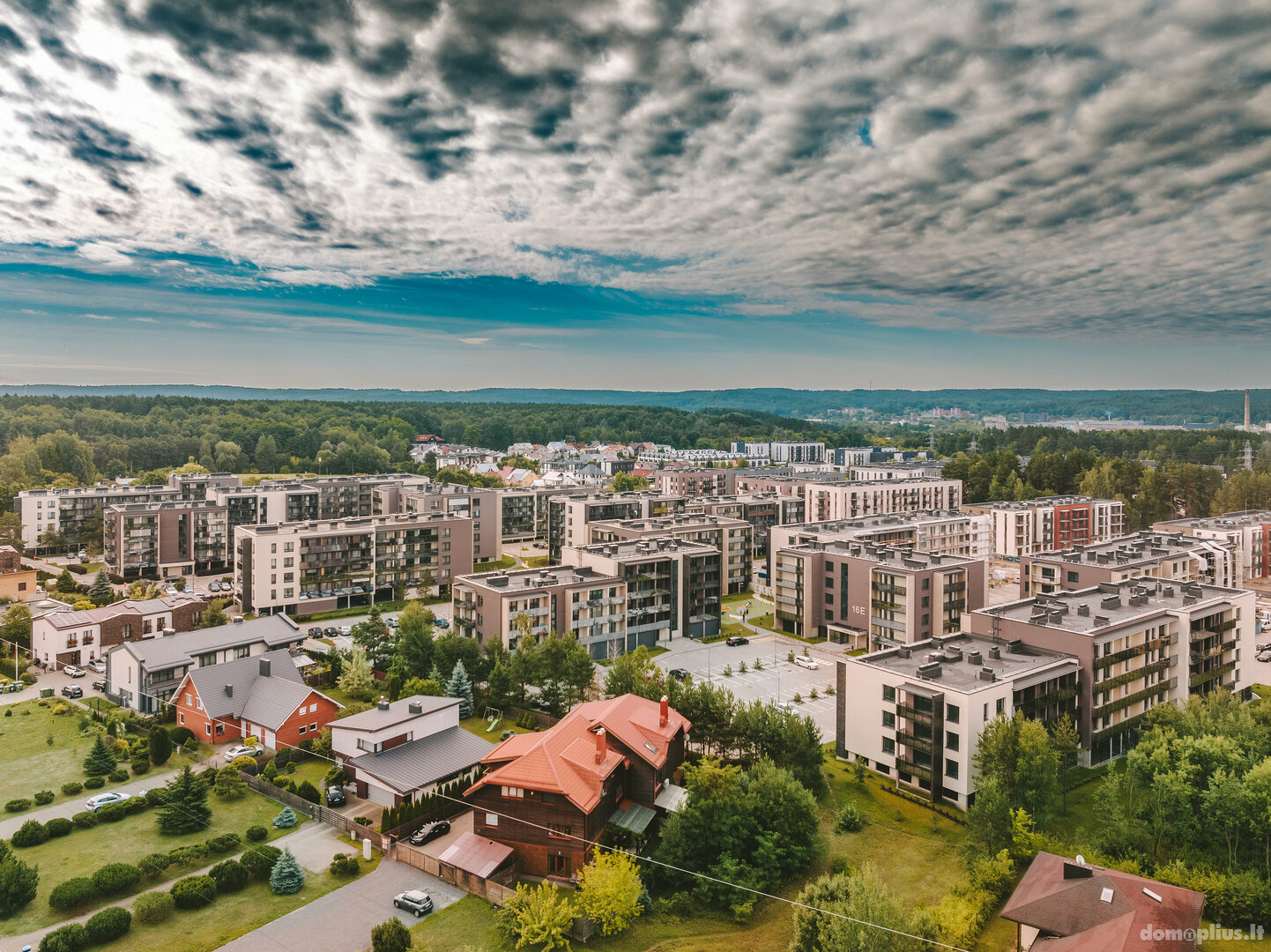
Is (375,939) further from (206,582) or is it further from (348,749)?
(206,582)

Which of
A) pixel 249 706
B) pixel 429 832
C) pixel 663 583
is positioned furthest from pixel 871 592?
pixel 249 706

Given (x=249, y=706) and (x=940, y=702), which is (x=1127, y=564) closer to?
(x=940, y=702)

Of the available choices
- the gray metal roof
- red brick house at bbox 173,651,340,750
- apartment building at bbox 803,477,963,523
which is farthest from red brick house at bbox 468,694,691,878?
apartment building at bbox 803,477,963,523

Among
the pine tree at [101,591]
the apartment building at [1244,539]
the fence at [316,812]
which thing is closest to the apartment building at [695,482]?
A: the apartment building at [1244,539]

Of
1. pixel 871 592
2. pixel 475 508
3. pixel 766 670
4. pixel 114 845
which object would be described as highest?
pixel 475 508

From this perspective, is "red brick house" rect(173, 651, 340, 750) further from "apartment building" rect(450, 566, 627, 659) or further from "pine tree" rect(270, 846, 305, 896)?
"pine tree" rect(270, 846, 305, 896)

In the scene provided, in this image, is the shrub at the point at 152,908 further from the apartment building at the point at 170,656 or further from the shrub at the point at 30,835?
the apartment building at the point at 170,656
